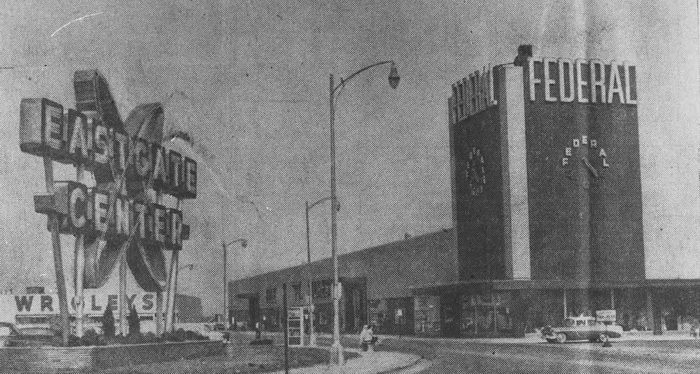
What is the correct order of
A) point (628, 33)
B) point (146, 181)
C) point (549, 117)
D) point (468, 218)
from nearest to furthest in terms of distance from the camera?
point (146, 181), point (628, 33), point (549, 117), point (468, 218)

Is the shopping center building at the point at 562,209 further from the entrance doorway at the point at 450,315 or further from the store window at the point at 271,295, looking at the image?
the store window at the point at 271,295

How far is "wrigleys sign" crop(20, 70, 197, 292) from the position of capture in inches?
1238

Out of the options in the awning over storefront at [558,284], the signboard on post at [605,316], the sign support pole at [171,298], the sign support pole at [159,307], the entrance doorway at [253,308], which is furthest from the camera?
the entrance doorway at [253,308]

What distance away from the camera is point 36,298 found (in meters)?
56.2

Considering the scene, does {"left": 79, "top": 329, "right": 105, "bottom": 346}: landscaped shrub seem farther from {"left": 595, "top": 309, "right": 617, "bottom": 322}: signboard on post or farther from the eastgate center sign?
{"left": 595, "top": 309, "right": 617, "bottom": 322}: signboard on post

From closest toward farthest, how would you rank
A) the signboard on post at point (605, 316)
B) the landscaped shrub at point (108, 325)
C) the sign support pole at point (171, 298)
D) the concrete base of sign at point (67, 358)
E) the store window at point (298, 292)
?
the concrete base of sign at point (67, 358) < the landscaped shrub at point (108, 325) < the sign support pole at point (171, 298) < the signboard on post at point (605, 316) < the store window at point (298, 292)

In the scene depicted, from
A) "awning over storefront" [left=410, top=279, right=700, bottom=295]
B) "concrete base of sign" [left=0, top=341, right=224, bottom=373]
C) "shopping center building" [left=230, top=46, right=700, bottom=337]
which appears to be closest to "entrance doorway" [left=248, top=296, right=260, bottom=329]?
"shopping center building" [left=230, top=46, right=700, bottom=337]

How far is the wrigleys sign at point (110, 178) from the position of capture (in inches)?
1238

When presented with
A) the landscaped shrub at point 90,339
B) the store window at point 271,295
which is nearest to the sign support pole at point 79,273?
the landscaped shrub at point 90,339

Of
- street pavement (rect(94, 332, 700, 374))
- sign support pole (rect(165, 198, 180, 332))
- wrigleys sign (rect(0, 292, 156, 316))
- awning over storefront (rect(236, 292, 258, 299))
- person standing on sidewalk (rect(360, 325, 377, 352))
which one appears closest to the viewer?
street pavement (rect(94, 332, 700, 374))

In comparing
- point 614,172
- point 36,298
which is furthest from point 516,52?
point 36,298

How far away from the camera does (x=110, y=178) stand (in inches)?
1401

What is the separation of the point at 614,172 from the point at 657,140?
4.46m

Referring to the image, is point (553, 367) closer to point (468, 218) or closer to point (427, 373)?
point (427, 373)
